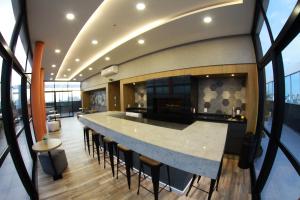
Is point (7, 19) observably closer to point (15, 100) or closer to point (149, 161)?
point (15, 100)

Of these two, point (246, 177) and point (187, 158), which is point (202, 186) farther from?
point (187, 158)

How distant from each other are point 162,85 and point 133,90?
8.91 feet

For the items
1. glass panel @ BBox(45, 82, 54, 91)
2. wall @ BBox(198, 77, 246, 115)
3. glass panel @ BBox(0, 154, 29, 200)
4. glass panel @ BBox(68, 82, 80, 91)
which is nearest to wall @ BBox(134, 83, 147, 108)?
wall @ BBox(198, 77, 246, 115)

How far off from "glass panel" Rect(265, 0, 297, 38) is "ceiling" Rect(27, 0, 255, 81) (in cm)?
32

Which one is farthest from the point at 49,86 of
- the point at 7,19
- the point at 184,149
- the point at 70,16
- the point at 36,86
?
the point at 184,149

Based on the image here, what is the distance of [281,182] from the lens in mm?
2008

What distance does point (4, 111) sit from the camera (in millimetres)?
1820

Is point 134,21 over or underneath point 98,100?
over

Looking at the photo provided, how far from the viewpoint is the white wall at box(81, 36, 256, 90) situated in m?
3.33

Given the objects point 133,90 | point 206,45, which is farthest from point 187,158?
point 133,90

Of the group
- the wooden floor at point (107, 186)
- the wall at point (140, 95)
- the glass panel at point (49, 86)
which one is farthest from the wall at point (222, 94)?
the glass panel at point (49, 86)

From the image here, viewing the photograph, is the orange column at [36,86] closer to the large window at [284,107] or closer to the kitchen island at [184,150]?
the kitchen island at [184,150]

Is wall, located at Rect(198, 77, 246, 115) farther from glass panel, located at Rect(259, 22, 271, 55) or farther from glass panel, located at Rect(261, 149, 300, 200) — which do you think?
glass panel, located at Rect(261, 149, 300, 200)

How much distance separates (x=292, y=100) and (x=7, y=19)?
3851mm
